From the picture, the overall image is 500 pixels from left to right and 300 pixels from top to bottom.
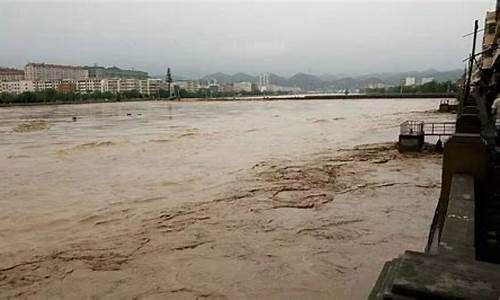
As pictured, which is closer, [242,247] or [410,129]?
[242,247]

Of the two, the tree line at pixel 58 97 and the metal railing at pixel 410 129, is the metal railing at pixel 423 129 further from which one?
the tree line at pixel 58 97

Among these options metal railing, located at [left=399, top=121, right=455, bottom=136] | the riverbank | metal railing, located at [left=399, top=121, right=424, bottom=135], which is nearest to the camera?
the riverbank

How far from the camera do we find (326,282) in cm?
859

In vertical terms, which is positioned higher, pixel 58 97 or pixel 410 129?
pixel 58 97

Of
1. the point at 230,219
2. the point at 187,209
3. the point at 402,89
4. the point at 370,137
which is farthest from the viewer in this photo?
the point at 402,89

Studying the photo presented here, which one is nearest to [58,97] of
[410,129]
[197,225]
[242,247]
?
[410,129]

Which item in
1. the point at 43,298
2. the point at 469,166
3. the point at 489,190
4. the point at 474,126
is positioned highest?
the point at 474,126

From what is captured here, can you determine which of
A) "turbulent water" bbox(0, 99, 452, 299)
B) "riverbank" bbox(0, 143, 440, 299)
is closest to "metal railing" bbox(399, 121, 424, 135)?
"turbulent water" bbox(0, 99, 452, 299)

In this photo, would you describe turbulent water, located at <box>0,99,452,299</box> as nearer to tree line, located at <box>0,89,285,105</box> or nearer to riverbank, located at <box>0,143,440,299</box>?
riverbank, located at <box>0,143,440,299</box>

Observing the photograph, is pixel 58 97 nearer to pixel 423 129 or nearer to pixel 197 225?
pixel 423 129

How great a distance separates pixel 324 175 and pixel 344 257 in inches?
390

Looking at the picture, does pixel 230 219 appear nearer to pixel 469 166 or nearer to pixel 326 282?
pixel 326 282

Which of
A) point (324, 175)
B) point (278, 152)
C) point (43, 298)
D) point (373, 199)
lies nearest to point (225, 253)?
point (43, 298)

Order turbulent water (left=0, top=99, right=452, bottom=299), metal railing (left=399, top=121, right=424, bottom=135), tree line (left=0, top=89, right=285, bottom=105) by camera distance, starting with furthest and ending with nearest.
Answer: tree line (left=0, top=89, right=285, bottom=105)
metal railing (left=399, top=121, right=424, bottom=135)
turbulent water (left=0, top=99, right=452, bottom=299)
